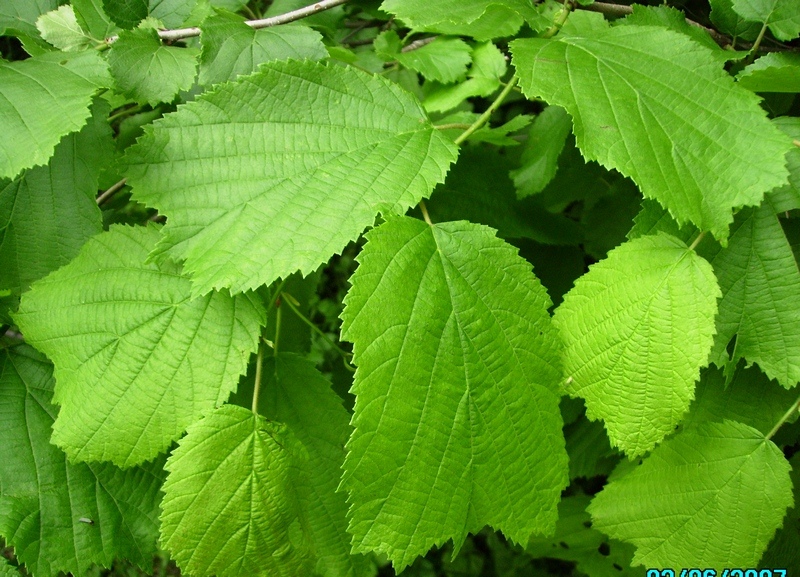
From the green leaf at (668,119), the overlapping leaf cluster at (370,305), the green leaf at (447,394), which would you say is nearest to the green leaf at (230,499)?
Answer: the overlapping leaf cluster at (370,305)

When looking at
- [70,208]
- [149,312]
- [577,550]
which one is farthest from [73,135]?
[577,550]

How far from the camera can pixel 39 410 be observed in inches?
57.4

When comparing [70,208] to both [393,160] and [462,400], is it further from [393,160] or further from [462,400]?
[462,400]

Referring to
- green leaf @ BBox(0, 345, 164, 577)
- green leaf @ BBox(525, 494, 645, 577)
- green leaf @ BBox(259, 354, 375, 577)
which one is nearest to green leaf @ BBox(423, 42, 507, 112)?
green leaf @ BBox(259, 354, 375, 577)

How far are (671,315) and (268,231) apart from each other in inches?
29.2

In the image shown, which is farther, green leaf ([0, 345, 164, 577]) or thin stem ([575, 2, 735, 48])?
thin stem ([575, 2, 735, 48])

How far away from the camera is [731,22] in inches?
58.3

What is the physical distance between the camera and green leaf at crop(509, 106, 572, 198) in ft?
5.42

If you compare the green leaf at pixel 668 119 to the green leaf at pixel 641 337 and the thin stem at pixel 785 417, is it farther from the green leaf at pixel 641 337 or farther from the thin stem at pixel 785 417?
the thin stem at pixel 785 417

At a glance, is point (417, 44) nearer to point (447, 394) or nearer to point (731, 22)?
point (731, 22)

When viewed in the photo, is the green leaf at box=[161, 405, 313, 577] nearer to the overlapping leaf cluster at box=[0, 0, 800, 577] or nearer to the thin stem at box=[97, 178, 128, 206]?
the overlapping leaf cluster at box=[0, 0, 800, 577]

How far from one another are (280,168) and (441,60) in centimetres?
69

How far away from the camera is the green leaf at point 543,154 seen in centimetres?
165

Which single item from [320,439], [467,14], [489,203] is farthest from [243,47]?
[320,439]
